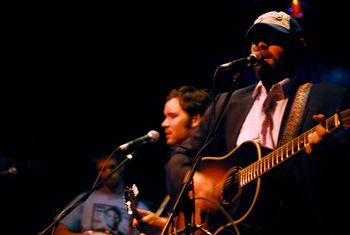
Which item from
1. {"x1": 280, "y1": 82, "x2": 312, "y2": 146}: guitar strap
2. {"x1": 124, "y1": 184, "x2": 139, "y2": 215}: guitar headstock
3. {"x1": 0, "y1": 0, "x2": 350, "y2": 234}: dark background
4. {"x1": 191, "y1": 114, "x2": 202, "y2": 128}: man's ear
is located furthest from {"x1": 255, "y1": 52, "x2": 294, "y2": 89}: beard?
{"x1": 0, "y1": 0, "x2": 350, "y2": 234}: dark background

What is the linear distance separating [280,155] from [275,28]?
1001 millimetres

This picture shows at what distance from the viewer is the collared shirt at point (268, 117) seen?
2.85m

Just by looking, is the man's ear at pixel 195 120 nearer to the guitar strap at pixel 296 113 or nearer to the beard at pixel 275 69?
the beard at pixel 275 69

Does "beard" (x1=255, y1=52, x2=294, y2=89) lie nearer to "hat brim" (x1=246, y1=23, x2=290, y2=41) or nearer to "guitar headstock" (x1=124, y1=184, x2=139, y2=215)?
"hat brim" (x1=246, y1=23, x2=290, y2=41)

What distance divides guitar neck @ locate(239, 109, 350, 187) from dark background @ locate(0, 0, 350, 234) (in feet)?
10.1

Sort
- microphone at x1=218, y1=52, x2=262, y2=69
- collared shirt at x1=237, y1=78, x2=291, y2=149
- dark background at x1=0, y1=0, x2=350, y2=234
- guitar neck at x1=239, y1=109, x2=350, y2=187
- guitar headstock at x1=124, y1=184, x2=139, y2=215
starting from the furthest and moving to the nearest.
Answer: dark background at x1=0, y1=0, x2=350, y2=234
collared shirt at x1=237, y1=78, x2=291, y2=149
guitar headstock at x1=124, y1=184, x2=139, y2=215
microphone at x1=218, y1=52, x2=262, y2=69
guitar neck at x1=239, y1=109, x2=350, y2=187

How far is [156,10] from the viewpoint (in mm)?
5762

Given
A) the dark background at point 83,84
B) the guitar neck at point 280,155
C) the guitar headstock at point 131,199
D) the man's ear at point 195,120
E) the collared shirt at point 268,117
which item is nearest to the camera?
the guitar neck at point 280,155

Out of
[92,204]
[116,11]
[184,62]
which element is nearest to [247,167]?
[92,204]

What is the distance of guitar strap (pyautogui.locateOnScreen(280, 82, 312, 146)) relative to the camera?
2.61m

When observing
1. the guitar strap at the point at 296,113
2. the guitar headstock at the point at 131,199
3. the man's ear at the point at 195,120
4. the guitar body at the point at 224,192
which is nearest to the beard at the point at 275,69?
the guitar strap at the point at 296,113

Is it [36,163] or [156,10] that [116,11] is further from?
[36,163]

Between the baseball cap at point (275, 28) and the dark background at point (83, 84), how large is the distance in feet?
7.86

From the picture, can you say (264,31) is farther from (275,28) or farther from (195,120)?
(195,120)
